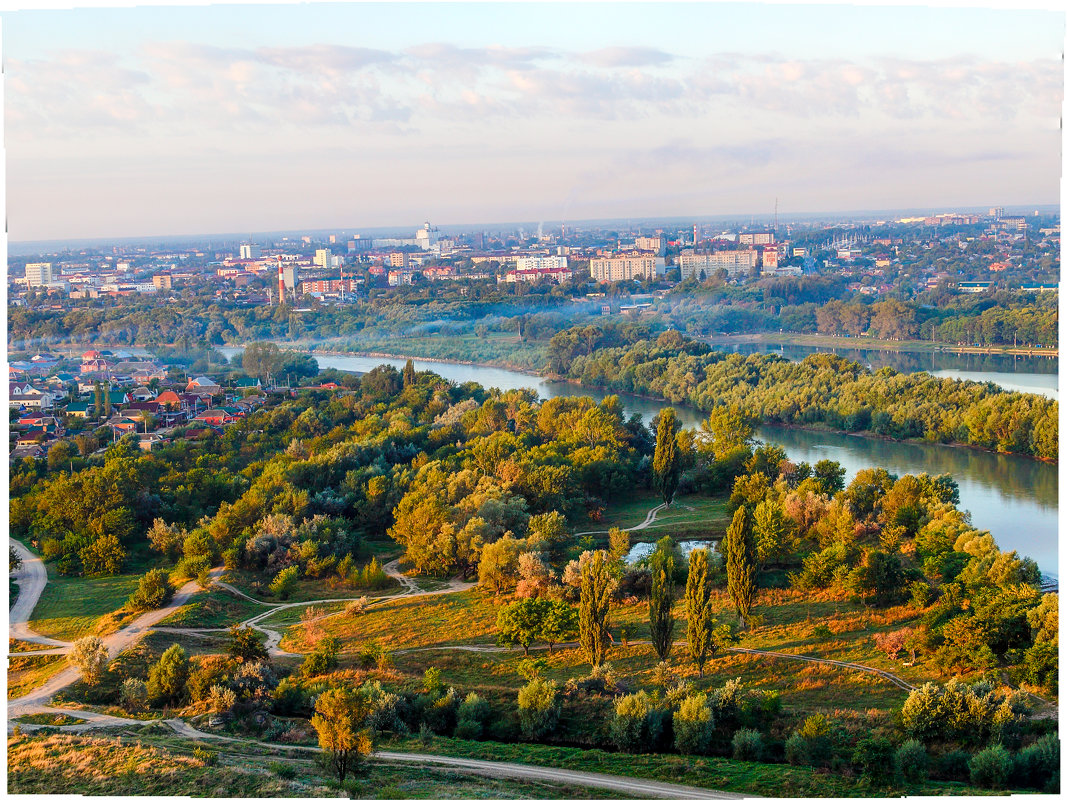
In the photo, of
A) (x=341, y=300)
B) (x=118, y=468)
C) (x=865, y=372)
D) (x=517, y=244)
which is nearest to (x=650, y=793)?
(x=118, y=468)

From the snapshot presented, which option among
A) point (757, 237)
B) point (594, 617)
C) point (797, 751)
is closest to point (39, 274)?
point (594, 617)

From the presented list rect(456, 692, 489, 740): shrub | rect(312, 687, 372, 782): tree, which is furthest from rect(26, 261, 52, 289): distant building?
rect(312, 687, 372, 782): tree

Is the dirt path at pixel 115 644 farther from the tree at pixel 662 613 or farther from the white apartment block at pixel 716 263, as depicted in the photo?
the white apartment block at pixel 716 263

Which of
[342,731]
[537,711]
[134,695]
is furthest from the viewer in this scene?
[134,695]

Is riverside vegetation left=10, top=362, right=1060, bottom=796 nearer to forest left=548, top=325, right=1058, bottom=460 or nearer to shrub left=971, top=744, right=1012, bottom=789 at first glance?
shrub left=971, top=744, right=1012, bottom=789

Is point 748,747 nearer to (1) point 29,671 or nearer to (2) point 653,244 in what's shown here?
(1) point 29,671

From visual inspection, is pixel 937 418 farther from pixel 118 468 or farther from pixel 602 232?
pixel 118 468
